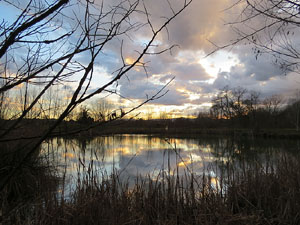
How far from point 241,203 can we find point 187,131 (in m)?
32.3

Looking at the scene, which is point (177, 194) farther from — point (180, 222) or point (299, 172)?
point (299, 172)

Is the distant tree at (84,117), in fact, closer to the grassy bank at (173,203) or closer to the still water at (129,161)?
the still water at (129,161)

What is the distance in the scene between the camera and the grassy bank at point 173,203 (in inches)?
112

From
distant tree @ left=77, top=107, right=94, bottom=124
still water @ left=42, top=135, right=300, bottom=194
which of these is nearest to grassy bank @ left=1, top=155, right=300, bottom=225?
still water @ left=42, top=135, right=300, bottom=194

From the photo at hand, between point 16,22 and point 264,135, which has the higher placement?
point 16,22

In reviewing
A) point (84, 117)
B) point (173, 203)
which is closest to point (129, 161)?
point (173, 203)

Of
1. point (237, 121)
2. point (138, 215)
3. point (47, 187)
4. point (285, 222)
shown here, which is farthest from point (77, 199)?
point (237, 121)

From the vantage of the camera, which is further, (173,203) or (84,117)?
(173,203)

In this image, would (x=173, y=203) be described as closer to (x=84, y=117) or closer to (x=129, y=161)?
(x=129, y=161)

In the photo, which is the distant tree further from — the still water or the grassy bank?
the grassy bank

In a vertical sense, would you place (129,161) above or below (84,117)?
below

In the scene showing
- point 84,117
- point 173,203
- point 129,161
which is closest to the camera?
point 84,117

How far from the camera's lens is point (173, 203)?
359cm

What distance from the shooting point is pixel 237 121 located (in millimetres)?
45156
